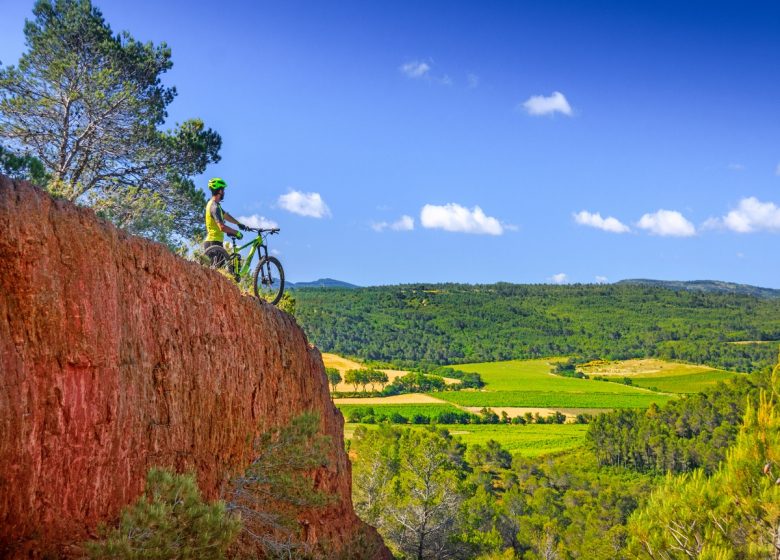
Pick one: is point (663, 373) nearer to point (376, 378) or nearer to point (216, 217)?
point (376, 378)

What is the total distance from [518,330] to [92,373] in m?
176

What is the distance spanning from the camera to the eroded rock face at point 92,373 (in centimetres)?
620

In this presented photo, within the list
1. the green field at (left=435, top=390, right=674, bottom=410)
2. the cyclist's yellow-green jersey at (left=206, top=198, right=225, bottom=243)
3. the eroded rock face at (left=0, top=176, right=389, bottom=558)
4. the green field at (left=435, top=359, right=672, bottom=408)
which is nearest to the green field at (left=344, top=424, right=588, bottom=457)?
the green field at (left=435, top=390, right=674, bottom=410)

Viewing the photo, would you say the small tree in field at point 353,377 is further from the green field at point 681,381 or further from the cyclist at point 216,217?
the cyclist at point 216,217

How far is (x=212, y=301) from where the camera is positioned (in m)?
10.5

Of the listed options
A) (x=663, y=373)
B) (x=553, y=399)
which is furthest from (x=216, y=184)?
(x=663, y=373)

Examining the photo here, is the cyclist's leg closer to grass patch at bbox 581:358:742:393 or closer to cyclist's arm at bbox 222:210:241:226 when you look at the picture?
cyclist's arm at bbox 222:210:241:226

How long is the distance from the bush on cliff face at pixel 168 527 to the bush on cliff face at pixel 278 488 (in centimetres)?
286

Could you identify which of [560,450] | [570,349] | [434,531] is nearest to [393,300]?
[570,349]

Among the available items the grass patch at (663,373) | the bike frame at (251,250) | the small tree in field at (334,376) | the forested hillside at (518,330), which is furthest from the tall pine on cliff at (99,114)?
the forested hillside at (518,330)

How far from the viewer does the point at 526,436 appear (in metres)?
78.2

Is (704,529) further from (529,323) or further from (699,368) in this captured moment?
(529,323)

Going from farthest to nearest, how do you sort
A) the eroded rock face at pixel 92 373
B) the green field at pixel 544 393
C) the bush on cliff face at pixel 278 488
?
the green field at pixel 544 393 → the bush on cliff face at pixel 278 488 → the eroded rock face at pixel 92 373

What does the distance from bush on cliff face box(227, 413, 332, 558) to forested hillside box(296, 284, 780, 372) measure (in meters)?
116
